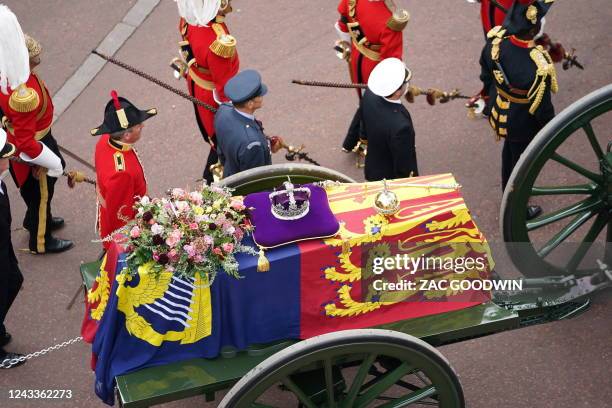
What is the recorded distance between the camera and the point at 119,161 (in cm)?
471

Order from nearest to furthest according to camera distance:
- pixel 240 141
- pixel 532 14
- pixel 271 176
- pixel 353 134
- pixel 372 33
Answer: pixel 271 176
pixel 532 14
pixel 240 141
pixel 372 33
pixel 353 134

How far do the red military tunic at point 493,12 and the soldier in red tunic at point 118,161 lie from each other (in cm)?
264

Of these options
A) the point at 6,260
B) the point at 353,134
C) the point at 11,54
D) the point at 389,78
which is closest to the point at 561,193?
the point at 389,78

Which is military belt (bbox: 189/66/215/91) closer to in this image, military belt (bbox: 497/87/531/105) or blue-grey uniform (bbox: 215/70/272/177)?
blue-grey uniform (bbox: 215/70/272/177)

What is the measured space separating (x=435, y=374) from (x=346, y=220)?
2.49ft

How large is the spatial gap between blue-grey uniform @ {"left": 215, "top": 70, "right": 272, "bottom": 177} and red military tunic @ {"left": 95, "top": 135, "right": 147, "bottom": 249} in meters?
0.52

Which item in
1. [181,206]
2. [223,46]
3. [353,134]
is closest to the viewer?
[181,206]

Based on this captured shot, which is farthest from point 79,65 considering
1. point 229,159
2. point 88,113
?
point 229,159

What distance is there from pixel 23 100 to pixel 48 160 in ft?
1.32

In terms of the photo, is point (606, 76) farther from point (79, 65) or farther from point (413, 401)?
point (79, 65)

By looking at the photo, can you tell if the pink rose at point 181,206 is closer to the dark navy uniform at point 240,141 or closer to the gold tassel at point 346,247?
the gold tassel at point 346,247

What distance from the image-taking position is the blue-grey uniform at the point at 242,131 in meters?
4.86

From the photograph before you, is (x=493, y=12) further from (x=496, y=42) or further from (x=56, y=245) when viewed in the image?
(x=56, y=245)

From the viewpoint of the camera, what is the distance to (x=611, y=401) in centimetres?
442
